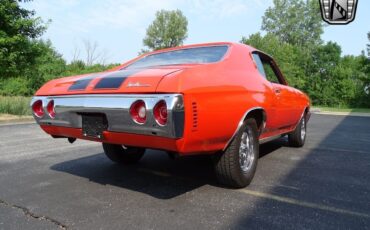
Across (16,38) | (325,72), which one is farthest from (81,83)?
(325,72)

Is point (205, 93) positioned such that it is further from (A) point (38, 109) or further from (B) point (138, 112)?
(A) point (38, 109)

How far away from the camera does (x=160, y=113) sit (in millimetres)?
2678

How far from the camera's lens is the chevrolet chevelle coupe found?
8.75 feet

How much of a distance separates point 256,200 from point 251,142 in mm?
689

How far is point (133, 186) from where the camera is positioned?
11.8ft

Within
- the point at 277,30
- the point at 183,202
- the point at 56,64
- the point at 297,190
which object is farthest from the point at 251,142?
the point at 277,30

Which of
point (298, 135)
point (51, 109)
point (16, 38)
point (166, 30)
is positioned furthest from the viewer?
point (166, 30)

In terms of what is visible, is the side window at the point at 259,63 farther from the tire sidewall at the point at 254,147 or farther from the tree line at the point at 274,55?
the tree line at the point at 274,55

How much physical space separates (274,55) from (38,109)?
26.2 metres

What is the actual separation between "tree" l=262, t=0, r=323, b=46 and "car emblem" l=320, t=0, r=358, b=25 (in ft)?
170

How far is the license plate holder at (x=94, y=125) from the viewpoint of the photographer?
10.0 feet

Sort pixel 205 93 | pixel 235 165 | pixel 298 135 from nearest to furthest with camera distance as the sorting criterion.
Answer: pixel 205 93, pixel 235 165, pixel 298 135

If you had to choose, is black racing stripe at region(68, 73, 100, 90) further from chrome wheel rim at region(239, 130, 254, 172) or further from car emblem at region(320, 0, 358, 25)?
car emblem at region(320, 0, 358, 25)

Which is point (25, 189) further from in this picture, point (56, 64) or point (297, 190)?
point (56, 64)
